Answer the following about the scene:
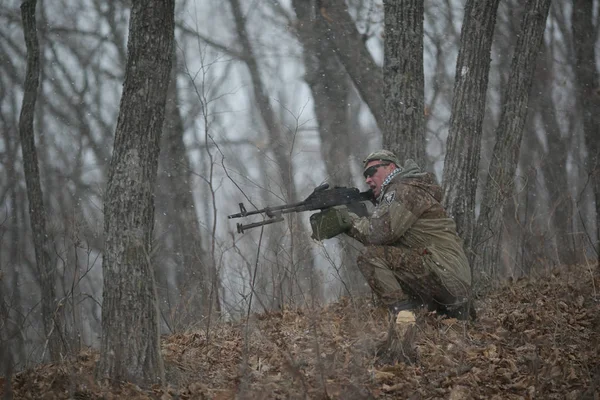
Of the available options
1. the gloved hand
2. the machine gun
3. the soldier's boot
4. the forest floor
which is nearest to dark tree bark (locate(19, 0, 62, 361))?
the forest floor

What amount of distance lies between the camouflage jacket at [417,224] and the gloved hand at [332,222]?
0.08 m

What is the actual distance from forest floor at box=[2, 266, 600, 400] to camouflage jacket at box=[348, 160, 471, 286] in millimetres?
474

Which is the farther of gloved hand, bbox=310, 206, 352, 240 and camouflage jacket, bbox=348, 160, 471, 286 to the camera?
gloved hand, bbox=310, 206, 352, 240

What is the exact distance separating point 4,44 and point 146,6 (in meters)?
13.4

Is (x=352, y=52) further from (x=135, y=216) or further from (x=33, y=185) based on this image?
(x=135, y=216)

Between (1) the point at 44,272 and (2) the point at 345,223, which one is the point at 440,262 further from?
(1) the point at 44,272

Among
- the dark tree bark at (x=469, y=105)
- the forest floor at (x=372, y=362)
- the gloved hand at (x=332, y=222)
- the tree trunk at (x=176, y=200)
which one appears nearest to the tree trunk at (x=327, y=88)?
the tree trunk at (x=176, y=200)

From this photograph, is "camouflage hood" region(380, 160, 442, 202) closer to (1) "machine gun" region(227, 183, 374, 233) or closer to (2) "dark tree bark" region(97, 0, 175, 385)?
(1) "machine gun" region(227, 183, 374, 233)

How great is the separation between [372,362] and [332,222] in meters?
1.59

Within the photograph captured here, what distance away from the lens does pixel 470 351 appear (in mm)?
4785

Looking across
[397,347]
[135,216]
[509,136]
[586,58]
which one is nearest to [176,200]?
[509,136]

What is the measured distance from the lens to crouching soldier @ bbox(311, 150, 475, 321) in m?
5.59

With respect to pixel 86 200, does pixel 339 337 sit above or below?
below

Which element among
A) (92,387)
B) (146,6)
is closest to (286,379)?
(92,387)
